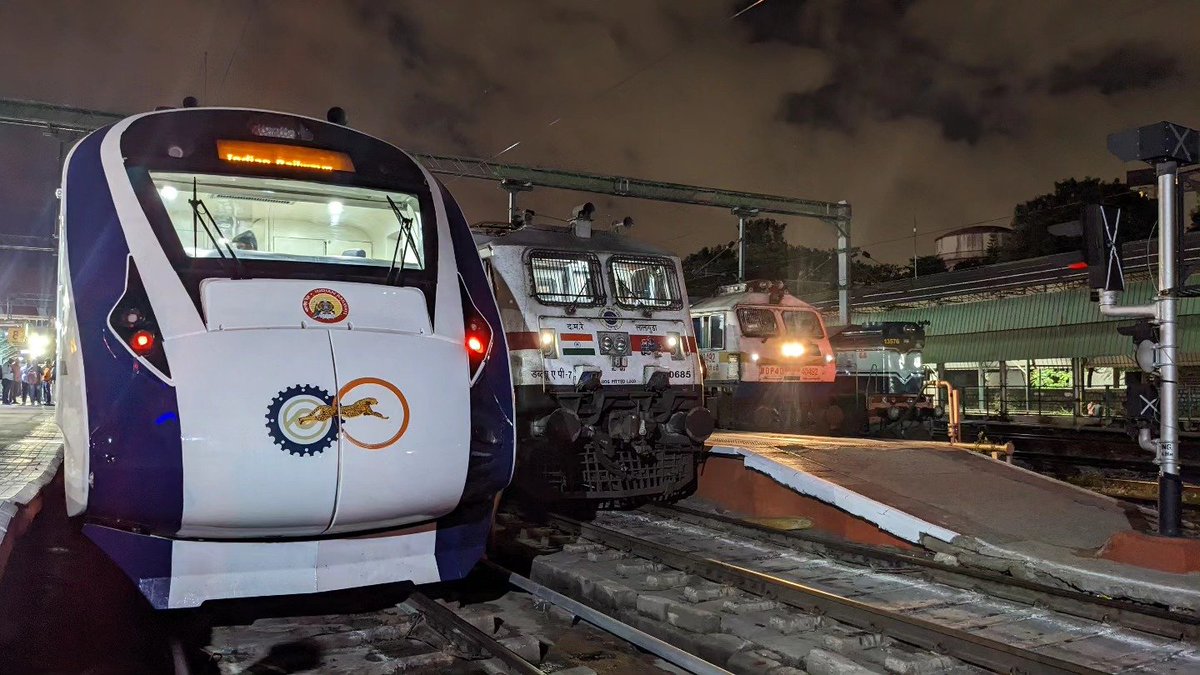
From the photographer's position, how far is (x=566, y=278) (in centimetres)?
1038

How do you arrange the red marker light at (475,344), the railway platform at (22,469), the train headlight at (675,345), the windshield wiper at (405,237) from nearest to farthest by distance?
1. the red marker light at (475,344)
2. the windshield wiper at (405,237)
3. the railway platform at (22,469)
4. the train headlight at (675,345)

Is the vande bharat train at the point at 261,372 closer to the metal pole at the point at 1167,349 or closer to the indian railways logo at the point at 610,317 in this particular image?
the indian railways logo at the point at 610,317

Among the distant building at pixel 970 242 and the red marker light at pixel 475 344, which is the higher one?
the distant building at pixel 970 242

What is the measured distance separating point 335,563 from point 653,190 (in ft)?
64.8

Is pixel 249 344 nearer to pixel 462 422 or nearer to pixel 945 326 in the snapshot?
pixel 462 422

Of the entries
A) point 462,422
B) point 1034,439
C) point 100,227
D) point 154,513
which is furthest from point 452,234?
point 1034,439

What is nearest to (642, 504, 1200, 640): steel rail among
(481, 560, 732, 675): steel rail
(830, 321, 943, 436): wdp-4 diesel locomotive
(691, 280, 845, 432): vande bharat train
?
(481, 560, 732, 675): steel rail

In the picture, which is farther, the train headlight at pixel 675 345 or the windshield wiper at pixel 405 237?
the train headlight at pixel 675 345

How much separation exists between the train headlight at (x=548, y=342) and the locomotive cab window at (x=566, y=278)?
33cm

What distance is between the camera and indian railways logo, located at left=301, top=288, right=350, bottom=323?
Answer: 510 centimetres

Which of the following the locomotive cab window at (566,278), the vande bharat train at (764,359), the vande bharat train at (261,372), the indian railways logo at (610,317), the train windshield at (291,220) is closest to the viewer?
the vande bharat train at (261,372)

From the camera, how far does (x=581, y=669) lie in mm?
4867

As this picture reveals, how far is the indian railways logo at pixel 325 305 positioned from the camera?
5102mm

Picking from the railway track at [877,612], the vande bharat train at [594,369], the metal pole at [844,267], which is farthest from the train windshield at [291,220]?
the metal pole at [844,267]
